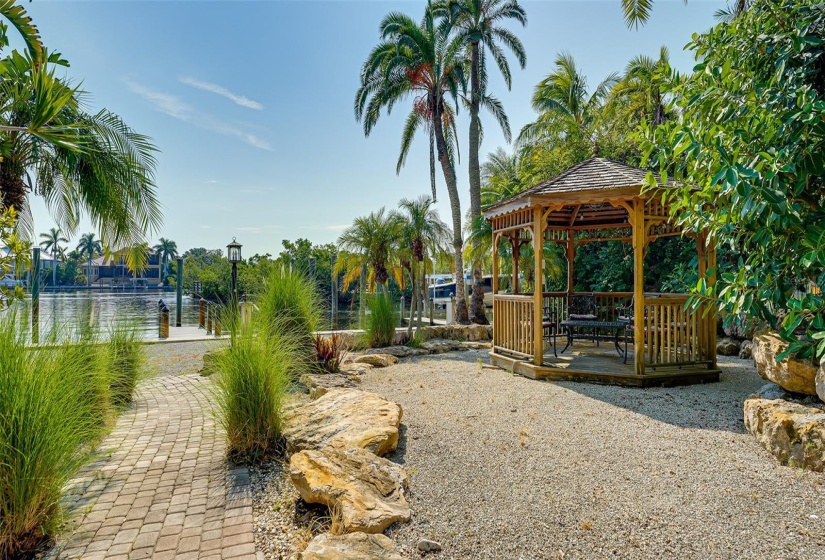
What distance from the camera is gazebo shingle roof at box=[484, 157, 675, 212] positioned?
6.29m

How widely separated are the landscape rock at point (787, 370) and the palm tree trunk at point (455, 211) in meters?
8.77

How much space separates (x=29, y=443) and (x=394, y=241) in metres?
12.9

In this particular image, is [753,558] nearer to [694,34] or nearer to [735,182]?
[735,182]

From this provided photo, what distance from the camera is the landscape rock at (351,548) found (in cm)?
212

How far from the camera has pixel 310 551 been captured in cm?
215

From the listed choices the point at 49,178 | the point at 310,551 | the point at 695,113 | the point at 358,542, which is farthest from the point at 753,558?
the point at 49,178

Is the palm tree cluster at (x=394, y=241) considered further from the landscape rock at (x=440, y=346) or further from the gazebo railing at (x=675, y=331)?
the gazebo railing at (x=675, y=331)

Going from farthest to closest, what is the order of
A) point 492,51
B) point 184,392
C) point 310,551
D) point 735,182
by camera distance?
point 492,51 → point 184,392 → point 735,182 → point 310,551

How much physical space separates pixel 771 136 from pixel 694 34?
155 cm

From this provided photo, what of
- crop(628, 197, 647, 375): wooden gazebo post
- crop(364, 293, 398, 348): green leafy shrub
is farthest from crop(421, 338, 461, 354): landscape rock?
crop(628, 197, 647, 375): wooden gazebo post

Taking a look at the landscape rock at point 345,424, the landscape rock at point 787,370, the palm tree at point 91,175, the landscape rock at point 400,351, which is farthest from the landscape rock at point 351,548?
the landscape rock at point 400,351

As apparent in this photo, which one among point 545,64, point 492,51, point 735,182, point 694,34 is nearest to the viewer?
point 735,182

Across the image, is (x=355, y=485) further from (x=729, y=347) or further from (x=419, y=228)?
(x=419, y=228)

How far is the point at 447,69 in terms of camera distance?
12664 millimetres
